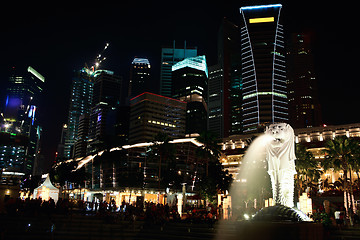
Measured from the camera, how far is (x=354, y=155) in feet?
142

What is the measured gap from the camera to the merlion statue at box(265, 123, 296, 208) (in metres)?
19.6

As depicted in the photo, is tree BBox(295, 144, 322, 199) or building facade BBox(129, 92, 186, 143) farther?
building facade BBox(129, 92, 186, 143)

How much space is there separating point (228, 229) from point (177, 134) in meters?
170

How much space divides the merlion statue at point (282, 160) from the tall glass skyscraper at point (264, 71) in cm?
13757

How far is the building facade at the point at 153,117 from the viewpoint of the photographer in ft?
582

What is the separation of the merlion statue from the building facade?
15319 cm

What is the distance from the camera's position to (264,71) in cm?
16188

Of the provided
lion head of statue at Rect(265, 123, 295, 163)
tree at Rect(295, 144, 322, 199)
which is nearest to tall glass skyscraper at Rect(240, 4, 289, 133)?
tree at Rect(295, 144, 322, 199)

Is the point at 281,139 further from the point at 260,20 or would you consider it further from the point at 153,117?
the point at 260,20

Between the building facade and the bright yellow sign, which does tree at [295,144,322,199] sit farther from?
the bright yellow sign

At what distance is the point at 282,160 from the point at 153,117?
532 feet

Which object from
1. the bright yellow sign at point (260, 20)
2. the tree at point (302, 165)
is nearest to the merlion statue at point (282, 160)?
the tree at point (302, 165)

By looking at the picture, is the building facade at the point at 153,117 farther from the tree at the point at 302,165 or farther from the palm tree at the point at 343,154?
the palm tree at the point at 343,154

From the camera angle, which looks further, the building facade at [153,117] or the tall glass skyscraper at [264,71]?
the building facade at [153,117]
